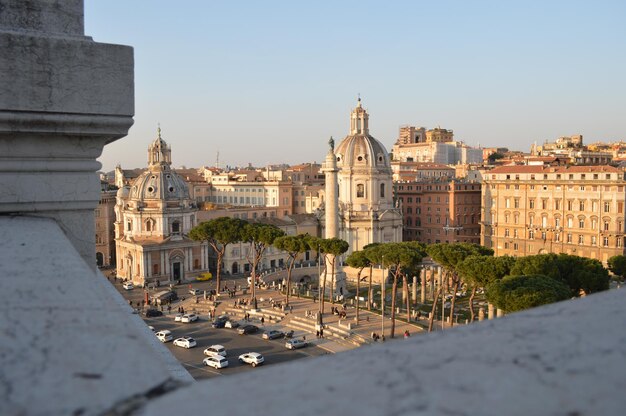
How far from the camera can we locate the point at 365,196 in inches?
1861

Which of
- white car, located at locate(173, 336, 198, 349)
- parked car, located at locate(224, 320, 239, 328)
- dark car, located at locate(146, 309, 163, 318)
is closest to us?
white car, located at locate(173, 336, 198, 349)

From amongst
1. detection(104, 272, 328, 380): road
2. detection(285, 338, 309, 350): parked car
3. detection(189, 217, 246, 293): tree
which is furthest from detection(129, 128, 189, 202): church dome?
detection(285, 338, 309, 350): parked car

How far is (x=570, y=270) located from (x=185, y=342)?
15.5 m

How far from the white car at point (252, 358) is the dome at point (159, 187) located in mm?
24453

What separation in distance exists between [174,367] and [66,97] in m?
1.53

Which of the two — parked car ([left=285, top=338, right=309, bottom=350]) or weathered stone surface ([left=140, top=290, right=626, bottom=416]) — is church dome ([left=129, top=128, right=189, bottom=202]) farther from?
weathered stone surface ([left=140, top=290, right=626, bottom=416])

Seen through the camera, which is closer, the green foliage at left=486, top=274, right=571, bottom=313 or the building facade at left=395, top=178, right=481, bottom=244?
Result: the green foliage at left=486, top=274, right=571, bottom=313

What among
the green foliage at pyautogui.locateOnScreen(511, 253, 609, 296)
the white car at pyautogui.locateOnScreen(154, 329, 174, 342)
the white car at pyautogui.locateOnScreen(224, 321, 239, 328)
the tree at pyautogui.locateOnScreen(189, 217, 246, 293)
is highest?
the tree at pyautogui.locateOnScreen(189, 217, 246, 293)

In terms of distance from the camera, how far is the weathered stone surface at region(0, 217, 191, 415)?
1224 millimetres

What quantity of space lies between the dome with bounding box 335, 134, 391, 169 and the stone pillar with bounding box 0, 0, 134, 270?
44349 millimetres

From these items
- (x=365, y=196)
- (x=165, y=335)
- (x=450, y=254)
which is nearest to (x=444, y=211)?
(x=365, y=196)

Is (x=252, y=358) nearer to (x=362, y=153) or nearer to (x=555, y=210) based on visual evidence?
(x=362, y=153)

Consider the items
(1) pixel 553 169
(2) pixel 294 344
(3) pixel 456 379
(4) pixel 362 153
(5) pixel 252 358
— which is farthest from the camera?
(4) pixel 362 153

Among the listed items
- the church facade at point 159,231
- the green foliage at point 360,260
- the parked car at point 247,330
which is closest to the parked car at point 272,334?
the parked car at point 247,330
